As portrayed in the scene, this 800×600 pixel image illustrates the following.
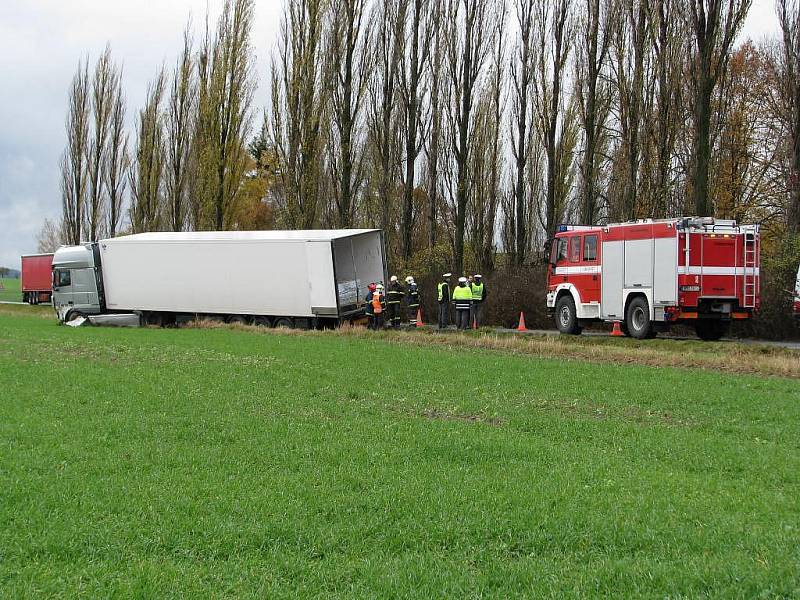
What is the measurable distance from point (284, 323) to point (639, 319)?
13.1 m

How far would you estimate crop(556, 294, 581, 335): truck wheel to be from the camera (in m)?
26.3

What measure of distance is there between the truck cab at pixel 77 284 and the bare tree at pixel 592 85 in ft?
65.1

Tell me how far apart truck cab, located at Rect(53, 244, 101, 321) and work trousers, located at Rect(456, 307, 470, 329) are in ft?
51.3

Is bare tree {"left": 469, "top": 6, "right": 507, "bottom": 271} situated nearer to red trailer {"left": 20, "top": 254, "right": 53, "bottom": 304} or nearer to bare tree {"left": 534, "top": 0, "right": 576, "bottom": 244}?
bare tree {"left": 534, "top": 0, "right": 576, "bottom": 244}

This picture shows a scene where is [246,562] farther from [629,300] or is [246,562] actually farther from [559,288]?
[559,288]

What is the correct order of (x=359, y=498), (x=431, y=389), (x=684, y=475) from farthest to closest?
(x=431, y=389) → (x=684, y=475) → (x=359, y=498)

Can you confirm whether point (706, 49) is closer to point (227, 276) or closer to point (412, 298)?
point (412, 298)

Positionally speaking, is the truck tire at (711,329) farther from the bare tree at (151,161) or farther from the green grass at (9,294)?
the green grass at (9,294)

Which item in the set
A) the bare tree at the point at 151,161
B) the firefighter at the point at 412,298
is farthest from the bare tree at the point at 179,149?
the firefighter at the point at 412,298

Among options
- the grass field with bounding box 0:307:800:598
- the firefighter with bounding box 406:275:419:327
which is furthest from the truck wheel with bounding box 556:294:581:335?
the grass field with bounding box 0:307:800:598

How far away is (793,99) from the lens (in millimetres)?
27219

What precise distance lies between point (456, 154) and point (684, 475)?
96.7 ft

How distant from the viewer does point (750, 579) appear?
5.16 metres

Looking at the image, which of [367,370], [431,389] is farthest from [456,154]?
[431,389]
